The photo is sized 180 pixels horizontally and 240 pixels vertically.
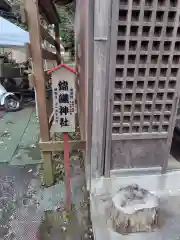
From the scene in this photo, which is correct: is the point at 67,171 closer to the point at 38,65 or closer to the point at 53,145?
the point at 53,145

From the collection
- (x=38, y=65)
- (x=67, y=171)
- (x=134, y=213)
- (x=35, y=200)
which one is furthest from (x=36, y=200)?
(x=38, y=65)

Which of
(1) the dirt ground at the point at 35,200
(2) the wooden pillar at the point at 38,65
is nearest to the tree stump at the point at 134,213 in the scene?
(1) the dirt ground at the point at 35,200

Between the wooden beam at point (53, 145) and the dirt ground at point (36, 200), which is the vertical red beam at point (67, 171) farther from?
the wooden beam at point (53, 145)

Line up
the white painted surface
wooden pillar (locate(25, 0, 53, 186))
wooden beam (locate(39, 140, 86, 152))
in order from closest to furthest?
the white painted surface, wooden pillar (locate(25, 0, 53, 186)), wooden beam (locate(39, 140, 86, 152))

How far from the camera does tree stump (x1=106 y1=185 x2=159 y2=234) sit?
2246 mm

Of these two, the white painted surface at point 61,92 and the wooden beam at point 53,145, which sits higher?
the white painted surface at point 61,92

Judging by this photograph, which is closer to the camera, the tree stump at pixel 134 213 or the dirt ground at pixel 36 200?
the tree stump at pixel 134 213

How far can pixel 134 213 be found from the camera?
223 cm

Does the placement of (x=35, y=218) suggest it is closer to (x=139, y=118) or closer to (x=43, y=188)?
(x=43, y=188)

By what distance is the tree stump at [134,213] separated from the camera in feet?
7.37

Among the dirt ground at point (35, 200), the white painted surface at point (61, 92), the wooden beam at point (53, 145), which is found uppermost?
the white painted surface at point (61, 92)

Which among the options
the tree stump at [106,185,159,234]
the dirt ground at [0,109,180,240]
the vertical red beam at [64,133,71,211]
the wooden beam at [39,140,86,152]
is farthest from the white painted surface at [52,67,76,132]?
the dirt ground at [0,109,180,240]

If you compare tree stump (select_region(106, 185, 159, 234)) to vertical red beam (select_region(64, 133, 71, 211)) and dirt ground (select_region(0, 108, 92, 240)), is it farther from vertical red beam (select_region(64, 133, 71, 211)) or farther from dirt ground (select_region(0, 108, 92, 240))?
vertical red beam (select_region(64, 133, 71, 211))

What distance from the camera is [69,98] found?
232 cm
